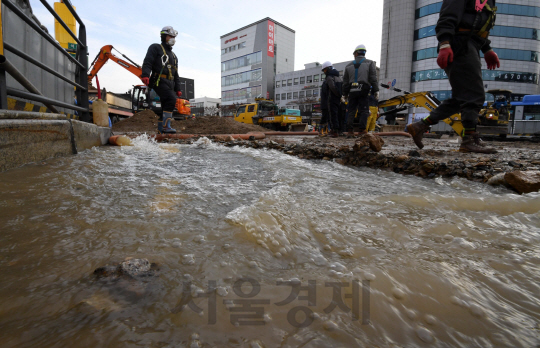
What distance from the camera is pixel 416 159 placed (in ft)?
9.60

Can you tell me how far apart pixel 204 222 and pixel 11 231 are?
2.45 feet

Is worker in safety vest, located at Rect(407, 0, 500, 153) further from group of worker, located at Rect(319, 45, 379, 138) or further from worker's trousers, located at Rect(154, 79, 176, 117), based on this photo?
worker's trousers, located at Rect(154, 79, 176, 117)

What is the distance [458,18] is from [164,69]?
521 cm

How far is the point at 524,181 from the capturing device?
193 centimetres

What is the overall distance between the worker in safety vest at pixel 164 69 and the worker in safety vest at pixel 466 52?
197 inches

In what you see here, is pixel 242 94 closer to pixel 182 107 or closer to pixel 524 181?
pixel 182 107

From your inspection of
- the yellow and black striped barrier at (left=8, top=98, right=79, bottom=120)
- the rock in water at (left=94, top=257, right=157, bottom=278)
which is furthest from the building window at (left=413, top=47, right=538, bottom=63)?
the rock in water at (left=94, top=257, right=157, bottom=278)

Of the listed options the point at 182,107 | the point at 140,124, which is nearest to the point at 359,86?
the point at 182,107

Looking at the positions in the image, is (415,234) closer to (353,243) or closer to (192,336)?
(353,243)

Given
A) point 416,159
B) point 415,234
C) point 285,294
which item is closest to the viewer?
point 285,294

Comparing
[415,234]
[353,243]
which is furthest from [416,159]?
[353,243]

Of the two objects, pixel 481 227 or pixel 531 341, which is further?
pixel 481 227

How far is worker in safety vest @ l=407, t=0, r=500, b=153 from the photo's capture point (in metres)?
3.20

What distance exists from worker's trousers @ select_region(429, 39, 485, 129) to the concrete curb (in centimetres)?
432
